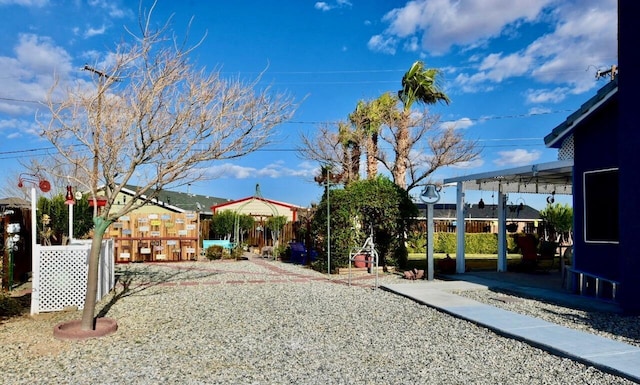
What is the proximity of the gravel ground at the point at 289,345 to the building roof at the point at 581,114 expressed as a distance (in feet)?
11.3

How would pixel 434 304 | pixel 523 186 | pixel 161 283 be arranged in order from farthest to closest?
pixel 523 186
pixel 161 283
pixel 434 304

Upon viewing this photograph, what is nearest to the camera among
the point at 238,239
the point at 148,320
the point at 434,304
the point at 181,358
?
the point at 181,358

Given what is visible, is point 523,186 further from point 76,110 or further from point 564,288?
point 76,110

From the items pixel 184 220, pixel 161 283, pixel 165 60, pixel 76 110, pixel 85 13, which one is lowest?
pixel 161 283

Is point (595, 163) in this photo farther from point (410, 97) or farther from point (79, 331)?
point (410, 97)

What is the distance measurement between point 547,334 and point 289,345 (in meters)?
3.10

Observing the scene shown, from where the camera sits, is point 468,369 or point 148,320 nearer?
point 468,369

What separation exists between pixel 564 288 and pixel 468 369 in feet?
21.5

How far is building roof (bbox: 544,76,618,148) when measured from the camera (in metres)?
8.59

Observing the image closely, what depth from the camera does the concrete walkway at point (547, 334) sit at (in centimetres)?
481

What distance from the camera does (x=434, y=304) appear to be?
26.8 feet

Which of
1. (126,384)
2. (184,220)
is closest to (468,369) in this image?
(126,384)

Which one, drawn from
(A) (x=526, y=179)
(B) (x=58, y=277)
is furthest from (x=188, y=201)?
(B) (x=58, y=277)

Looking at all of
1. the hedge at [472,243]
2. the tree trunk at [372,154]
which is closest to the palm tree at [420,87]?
the tree trunk at [372,154]
